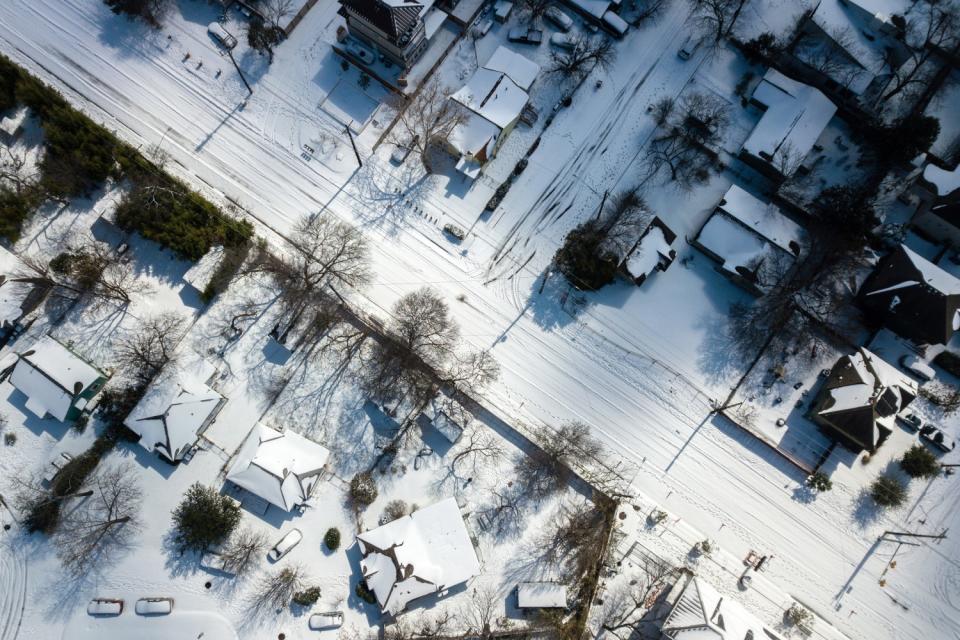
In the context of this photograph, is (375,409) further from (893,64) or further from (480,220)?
(893,64)

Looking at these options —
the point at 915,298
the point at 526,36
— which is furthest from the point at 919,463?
the point at 526,36

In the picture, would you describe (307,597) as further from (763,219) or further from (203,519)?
(763,219)

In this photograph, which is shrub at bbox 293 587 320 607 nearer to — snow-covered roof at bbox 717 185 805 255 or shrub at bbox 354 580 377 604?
shrub at bbox 354 580 377 604

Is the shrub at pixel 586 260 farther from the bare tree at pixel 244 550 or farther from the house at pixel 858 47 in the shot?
the bare tree at pixel 244 550

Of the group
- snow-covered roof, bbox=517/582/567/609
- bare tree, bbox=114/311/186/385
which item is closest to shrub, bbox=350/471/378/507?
snow-covered roof, bbox=517/582/567/609

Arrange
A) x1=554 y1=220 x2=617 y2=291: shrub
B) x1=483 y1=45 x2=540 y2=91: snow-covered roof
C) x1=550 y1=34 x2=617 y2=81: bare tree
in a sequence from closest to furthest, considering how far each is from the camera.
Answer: x1=554 y1=220 x2=617 y2=291: shrub → x1=483 y1=45 x2=540 y2=91: snow-covered roof → x1=550 y1=34 x2=617 y2=81: bare tree
